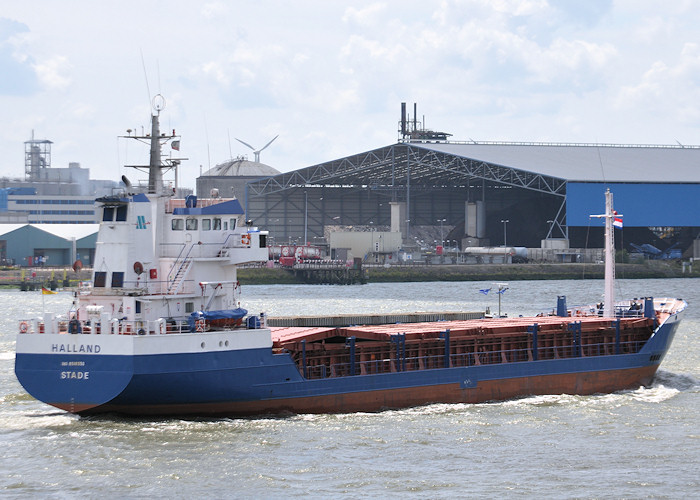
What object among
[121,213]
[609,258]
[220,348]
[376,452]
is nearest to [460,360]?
[376,452]

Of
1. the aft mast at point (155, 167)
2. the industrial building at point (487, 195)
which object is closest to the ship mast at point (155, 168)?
the aft mast at point (155, 167)

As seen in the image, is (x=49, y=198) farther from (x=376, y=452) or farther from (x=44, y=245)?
(x=376, y=452)

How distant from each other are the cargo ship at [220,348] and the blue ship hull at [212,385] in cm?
3

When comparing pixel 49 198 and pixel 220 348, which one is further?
pixel 49 198

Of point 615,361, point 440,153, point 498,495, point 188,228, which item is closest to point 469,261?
point 440,153

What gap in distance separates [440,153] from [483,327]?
7139cm

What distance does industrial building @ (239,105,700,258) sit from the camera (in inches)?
4063

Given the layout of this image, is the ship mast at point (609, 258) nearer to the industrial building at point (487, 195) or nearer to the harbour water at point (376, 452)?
the harbour water at point (376, 452)

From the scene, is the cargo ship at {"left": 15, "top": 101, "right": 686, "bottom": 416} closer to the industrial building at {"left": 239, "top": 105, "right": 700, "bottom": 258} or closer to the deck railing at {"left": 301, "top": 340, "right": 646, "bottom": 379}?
the deck railing at {"left": 301, "top": 340, "right": 646, "bottom": 379}

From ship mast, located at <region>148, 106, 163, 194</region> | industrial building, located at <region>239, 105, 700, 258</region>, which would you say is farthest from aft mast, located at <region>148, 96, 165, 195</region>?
industrial building, located at <region>239, 105, 700, 258</region>

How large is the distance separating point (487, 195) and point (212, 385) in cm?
9319

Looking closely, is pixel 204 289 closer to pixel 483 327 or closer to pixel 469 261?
pixel 483 327

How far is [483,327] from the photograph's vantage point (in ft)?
114

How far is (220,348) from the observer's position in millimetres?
27984
